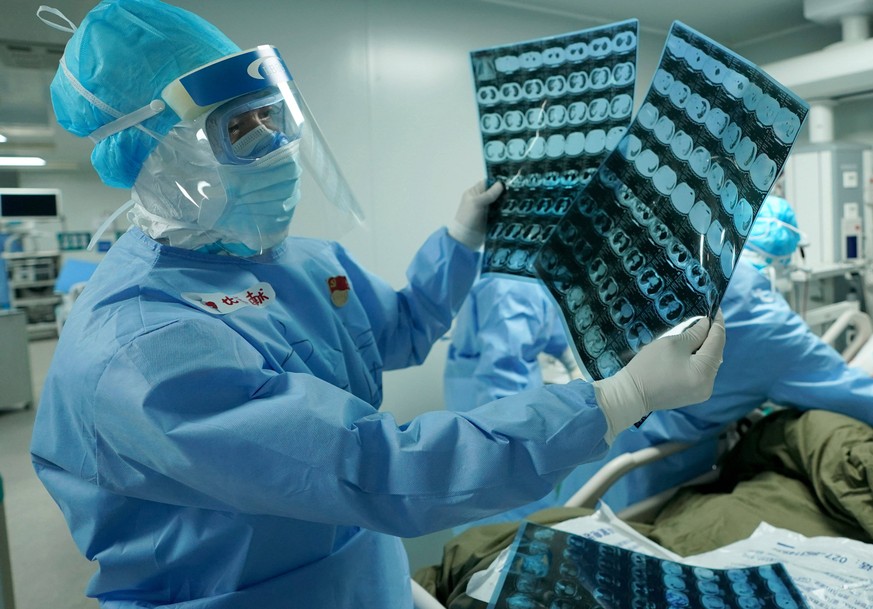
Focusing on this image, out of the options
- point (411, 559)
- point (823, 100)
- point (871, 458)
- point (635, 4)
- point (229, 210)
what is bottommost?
point (411, 559)

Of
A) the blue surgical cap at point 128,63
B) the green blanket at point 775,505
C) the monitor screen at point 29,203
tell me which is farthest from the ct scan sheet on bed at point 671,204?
the monitor screen at point 29,203

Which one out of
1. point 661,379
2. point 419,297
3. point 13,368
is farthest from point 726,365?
point 13,368

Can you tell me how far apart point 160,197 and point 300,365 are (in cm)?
41

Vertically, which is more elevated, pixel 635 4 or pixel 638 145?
pixel 635 4

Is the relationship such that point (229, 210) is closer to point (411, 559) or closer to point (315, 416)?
point (315, 416)

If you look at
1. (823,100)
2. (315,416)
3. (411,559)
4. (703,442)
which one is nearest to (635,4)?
(823,100)

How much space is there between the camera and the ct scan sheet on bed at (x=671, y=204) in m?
0.95

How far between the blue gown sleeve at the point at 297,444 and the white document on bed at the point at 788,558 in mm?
402

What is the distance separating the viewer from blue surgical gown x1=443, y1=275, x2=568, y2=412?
8.82 feet

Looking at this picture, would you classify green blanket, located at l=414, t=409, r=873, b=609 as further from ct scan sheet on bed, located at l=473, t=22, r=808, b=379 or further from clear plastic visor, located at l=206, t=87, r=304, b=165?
clear plastic visor, located at l=206, t=87, r=304, b=165

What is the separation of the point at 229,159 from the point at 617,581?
3.39 feet

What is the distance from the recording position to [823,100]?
3.99 m

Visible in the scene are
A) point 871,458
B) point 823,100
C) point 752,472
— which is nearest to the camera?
point 871,458

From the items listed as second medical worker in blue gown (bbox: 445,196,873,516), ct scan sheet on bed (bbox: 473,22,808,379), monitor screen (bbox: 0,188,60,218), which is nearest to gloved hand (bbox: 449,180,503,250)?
second medical worker in blue gown (bbox: 445,196,873,516)
